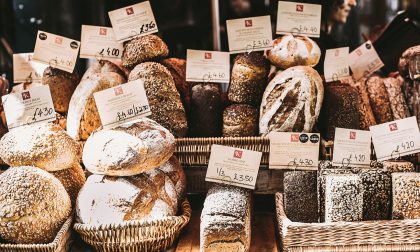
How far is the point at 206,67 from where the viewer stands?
8.36 ft

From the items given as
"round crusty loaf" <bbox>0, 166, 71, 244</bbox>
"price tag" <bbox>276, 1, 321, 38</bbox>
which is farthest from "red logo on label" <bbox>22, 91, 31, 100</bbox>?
"price tag" <bbox>276, 1, 321, 38</bbox>

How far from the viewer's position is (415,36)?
313 cm

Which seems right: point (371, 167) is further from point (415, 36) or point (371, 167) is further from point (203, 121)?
point (415, 36)

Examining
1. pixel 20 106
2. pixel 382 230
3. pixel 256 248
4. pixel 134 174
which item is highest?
pixel 20 106

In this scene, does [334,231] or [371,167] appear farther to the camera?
[371,167]

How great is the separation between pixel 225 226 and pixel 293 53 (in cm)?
95

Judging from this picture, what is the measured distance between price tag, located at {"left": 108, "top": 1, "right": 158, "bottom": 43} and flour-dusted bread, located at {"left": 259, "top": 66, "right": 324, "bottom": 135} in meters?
0.70

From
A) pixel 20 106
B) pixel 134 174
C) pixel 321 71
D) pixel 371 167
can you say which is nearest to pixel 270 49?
pixel 321 71

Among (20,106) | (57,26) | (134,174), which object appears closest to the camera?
(134,174)

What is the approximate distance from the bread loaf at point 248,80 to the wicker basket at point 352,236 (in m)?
0.75

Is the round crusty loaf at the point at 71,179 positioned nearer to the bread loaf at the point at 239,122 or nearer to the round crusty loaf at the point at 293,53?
the bread loaf at the point at 239,122

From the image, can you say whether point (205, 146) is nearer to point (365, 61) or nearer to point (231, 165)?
point (231, 165)

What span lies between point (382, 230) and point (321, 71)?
45.0 inches

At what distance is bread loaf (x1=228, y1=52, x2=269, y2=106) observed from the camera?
247cm
